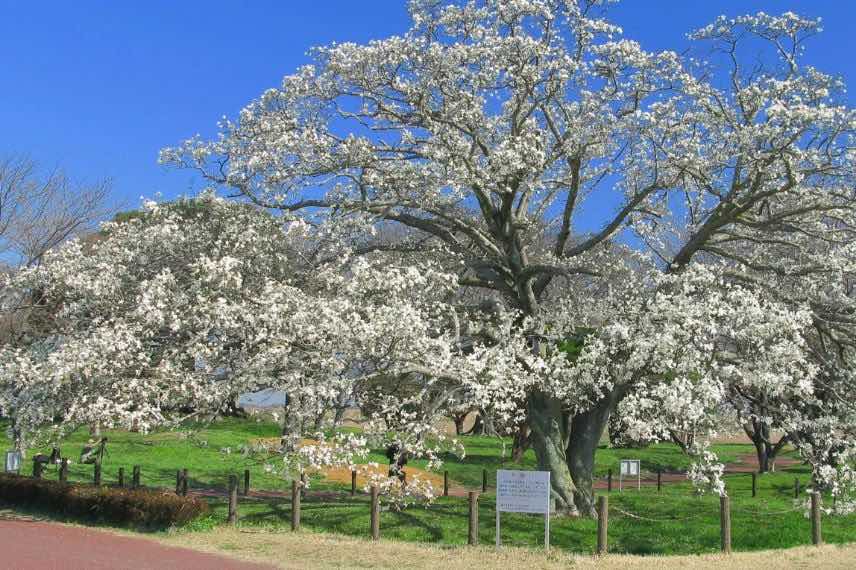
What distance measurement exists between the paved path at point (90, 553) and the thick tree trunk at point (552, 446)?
6223 millimetres

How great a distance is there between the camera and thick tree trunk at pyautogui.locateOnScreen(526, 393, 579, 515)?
55.0 feet

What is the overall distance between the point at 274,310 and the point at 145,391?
→ 2.53 m

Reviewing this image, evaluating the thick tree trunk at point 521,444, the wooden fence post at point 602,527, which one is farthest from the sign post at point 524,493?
the thick tree trunk at point 521,444

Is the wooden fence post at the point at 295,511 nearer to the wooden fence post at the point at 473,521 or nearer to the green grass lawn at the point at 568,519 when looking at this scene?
the green grass lawn at the point at 568,519

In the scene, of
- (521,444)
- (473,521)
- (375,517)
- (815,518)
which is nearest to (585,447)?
(473,521)

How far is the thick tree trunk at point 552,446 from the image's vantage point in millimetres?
16766

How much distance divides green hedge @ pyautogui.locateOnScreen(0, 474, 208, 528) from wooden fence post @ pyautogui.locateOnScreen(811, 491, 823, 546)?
11.1 m

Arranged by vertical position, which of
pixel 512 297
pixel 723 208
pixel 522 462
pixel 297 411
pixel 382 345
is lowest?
pixel 522 462

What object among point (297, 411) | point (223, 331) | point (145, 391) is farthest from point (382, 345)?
point (145, 391)

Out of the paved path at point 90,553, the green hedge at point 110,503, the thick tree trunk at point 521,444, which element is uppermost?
the thick tree trunk at point 521,444

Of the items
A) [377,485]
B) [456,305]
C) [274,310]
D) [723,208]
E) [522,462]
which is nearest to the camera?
[274,310]

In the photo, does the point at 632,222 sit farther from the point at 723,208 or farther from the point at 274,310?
the point at 274,310

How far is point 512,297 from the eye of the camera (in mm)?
18562

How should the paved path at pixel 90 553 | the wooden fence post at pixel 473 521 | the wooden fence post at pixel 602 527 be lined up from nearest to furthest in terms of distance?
the paved path at pixel 90 553 → the wooden fence post at pixel 602 527 → the wooden fence post at pixel 473 521
